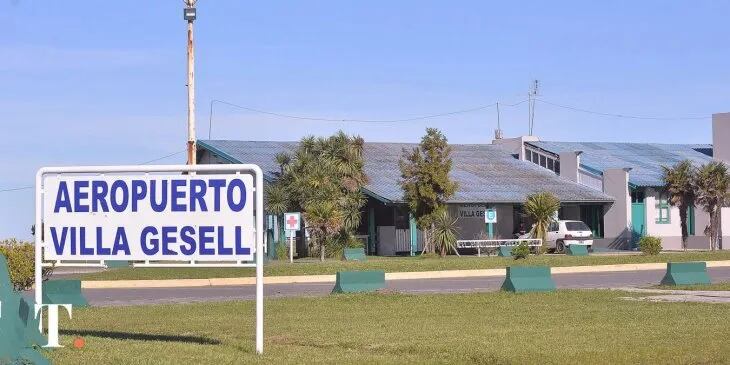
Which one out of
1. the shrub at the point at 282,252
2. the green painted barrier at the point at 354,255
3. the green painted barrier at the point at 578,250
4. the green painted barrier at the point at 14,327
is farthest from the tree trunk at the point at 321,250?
the green painted barrier at the point at 14,327

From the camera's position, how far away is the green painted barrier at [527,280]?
81.7ft

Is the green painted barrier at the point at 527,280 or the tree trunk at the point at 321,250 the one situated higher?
the tree trunk at the point at 321,250

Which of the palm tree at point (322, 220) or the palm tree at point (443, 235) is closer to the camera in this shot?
the palm tree at point (322, 220)

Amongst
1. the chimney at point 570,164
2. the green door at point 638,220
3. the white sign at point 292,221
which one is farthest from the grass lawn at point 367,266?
the chimney at point 570,164

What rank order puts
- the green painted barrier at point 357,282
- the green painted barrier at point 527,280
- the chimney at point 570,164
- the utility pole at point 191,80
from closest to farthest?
the green painted barrier at point 527,280, the green painted barrier at point 357,282, the utility pole at point 191,80, the chimney at point 570,164

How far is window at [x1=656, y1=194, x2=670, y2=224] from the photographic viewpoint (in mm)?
57531

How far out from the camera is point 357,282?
25500 mm

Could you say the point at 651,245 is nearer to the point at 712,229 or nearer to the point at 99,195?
the point at 712,229

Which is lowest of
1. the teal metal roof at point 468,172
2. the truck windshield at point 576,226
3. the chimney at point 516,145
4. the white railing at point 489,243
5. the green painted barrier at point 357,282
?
the green painted barrier at point 357,282

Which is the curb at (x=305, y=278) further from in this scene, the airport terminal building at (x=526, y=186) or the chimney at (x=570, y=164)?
the chimney at (x=570, y=164)

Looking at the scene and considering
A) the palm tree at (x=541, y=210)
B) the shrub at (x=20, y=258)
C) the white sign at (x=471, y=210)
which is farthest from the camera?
the white sign at (x=471, y=210)

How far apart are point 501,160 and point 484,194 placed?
8.54m

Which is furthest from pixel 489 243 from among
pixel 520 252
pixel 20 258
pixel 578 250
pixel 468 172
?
pixel 20 258

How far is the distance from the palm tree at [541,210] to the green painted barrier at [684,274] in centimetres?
2208
